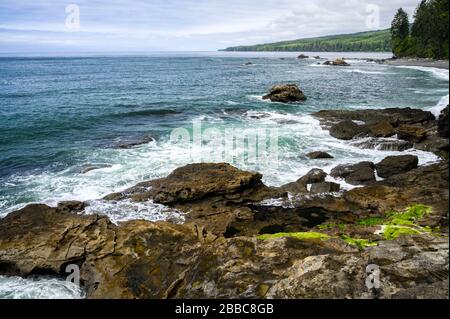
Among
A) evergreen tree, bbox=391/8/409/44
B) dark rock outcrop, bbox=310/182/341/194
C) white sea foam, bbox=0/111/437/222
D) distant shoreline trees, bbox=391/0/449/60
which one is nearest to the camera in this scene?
white sea foam, bbox=0/111/437/222

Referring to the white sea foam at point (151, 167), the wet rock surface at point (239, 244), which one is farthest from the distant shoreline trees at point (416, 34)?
the wet rock surface at point (239, 244)

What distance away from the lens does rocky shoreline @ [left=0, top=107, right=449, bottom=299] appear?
28.1 feet

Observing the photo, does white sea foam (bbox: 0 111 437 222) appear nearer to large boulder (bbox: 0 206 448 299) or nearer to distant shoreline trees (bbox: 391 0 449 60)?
large boulder (bbox: 0 206 448 299)

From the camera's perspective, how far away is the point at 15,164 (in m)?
28.2

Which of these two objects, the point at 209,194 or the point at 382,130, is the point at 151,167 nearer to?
the point at 209,194

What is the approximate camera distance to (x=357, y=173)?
921 inches

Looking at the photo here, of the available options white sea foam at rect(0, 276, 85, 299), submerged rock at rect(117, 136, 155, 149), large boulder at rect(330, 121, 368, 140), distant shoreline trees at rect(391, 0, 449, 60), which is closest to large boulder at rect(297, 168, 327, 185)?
large boulder at rect(330, 121, 368, 140)

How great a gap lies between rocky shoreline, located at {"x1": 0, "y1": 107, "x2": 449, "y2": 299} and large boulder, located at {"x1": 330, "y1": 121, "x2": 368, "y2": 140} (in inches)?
290

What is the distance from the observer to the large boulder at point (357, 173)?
22922 millimetres

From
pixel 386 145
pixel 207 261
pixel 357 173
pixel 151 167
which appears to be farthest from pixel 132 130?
pixel 207 261

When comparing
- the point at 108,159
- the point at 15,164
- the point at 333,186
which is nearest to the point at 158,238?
the point at 333,186

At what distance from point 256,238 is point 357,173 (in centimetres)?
1453
